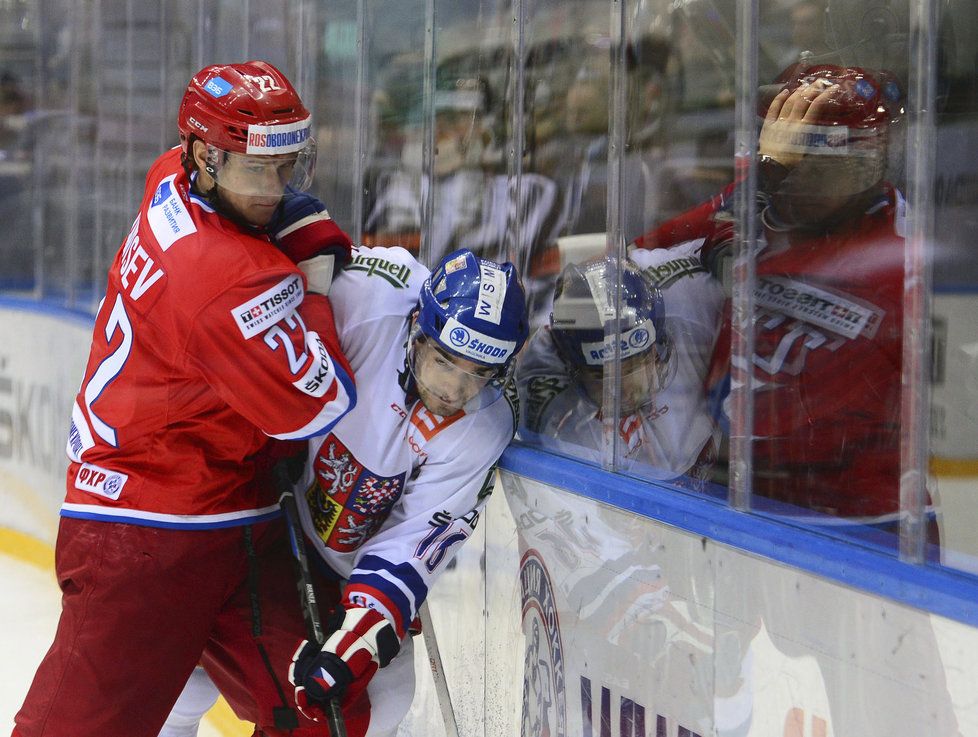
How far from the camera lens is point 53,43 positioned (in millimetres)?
4512

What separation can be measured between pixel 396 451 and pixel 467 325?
0.29 m

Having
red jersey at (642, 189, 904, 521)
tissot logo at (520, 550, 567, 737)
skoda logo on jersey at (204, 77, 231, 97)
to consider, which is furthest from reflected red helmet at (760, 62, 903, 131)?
tissot logo at (520, 550, 567, 737)

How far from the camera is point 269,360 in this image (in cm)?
172

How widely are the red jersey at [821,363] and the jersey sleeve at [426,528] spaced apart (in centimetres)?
48

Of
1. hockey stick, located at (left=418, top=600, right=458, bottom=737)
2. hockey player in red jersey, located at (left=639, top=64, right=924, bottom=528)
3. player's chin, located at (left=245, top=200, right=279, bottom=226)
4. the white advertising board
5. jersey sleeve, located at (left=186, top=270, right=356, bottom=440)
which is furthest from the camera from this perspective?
the white advertising board

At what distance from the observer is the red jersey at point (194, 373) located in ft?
5.67

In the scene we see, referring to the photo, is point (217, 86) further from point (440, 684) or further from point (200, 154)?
point (440, 684)

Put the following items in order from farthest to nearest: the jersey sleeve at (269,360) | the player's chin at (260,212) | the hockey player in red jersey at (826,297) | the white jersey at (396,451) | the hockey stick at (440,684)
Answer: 1. the hockey stick at (440,684)
2. the white jersey at (396,451)
3. the player's chin at (260,212)
4. the jersey sleeve at (269,360)
5. the hockey player in red jersey at (826,297)

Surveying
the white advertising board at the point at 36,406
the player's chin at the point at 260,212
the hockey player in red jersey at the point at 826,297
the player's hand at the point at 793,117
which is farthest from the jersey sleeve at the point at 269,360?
the white advertising board at the point at 36,406

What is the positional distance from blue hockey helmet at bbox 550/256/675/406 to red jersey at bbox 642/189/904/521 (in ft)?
0.61

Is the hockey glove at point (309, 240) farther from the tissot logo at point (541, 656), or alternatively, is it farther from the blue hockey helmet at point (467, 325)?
the tissot logo at point (541, 656)

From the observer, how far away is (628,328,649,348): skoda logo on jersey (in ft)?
6.07

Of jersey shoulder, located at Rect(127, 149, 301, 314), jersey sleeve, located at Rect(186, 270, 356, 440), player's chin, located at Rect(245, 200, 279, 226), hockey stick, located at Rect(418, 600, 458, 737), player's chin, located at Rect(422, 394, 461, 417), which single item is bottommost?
hockey stick, located at Rect(418, 600, 458, 737)

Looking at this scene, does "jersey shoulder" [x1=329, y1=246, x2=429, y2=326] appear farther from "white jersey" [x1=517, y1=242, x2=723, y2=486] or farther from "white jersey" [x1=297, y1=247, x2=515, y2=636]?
"white jersey" [x1=517, y1=242, x2=723, y2=486]
